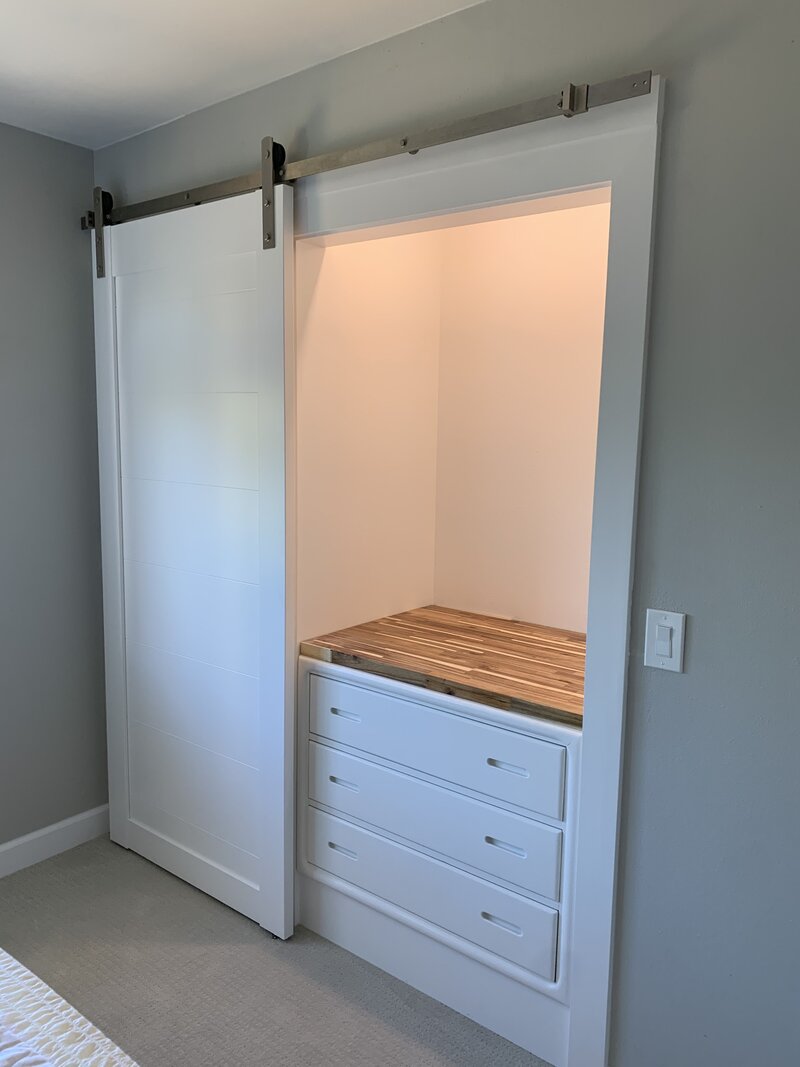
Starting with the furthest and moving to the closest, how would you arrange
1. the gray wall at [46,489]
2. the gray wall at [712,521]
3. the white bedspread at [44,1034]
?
the gray wall at [46,489] → the gray wall at [712,521] → the white bedspread at [44,1034]

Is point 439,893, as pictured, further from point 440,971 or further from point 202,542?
point 202,542

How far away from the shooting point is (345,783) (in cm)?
229

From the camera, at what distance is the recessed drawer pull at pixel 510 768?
1896 mm

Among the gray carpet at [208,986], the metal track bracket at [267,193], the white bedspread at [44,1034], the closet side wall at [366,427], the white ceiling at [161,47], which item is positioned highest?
the white ceiling at [161,47]

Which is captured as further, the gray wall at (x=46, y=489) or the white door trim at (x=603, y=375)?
the gray wall at (x=46, y=489)

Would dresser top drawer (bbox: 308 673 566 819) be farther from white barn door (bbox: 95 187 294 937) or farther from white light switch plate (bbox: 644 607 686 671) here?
white light switch plate (bbox: 644 607 686 671)

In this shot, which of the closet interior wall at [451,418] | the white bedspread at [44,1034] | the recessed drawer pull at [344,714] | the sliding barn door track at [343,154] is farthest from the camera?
the closet interior wall at [451,418]

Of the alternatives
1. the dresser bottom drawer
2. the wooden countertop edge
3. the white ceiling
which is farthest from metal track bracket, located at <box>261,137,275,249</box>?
the dresser bottom drawer

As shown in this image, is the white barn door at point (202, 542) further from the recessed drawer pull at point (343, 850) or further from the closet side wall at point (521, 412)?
the closet side wall at point (521, 412)

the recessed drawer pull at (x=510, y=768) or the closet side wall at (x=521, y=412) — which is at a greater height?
the closet side wall at (x=521, y=412)

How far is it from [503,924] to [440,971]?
12.2 inches

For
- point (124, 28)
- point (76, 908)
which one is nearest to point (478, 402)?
point (124, 28)

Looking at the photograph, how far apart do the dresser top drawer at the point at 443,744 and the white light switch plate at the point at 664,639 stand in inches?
13.2

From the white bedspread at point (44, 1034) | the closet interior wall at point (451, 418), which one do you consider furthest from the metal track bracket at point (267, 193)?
the white bedspread at point (44, 1034)
